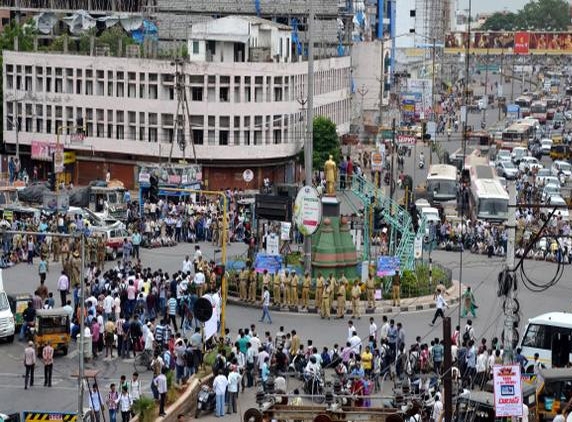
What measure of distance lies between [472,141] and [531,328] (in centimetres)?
6332

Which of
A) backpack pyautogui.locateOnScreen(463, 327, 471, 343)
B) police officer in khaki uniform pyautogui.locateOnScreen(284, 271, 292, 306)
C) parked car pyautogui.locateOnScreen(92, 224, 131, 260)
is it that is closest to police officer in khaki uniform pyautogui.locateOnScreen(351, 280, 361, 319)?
police officer in khaki uniform pyautogui.locateOnScreen(284, 271, 292, 306)

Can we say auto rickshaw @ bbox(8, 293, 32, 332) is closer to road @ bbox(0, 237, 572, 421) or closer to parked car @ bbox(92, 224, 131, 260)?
road @ bbox(0, 237, 572, 421)

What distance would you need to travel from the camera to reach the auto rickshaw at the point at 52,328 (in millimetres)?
35625

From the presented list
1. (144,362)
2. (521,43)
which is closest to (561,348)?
(144,362)

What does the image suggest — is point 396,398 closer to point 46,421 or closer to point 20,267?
point 46,421

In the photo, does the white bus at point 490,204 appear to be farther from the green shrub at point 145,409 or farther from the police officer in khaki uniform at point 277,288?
the green shrub at point 145,409

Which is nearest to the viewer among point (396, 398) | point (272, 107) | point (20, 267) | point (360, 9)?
point (396, 398)

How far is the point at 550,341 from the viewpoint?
3397 cm

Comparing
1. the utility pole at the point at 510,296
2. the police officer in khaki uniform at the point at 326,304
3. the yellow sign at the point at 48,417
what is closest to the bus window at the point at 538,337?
the utility pole at the point at 510,296

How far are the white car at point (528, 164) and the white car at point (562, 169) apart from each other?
2.69 feet

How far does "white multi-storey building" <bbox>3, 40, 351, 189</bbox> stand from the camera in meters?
67.9

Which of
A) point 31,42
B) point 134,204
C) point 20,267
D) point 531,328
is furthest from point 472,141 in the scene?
point 531,328

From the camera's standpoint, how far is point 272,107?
69.4 m

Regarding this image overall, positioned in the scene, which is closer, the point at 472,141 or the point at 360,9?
the point at 472,141
